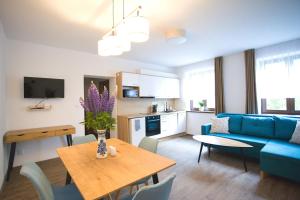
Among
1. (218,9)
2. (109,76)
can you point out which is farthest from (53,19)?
(218,9)

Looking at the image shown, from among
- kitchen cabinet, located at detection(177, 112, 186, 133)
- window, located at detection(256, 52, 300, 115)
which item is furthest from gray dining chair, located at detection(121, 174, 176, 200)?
kitchen cabinet, located at detection(177, 112, 186, 133)

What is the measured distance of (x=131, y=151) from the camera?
1.75 m

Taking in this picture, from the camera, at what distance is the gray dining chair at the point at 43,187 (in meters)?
1.11

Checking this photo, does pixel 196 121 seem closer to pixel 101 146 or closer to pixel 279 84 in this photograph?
pixel 279 84

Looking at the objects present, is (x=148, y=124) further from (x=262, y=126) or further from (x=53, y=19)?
(x=53, y=19)

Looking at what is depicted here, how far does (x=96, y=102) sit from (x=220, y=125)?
10.8ft

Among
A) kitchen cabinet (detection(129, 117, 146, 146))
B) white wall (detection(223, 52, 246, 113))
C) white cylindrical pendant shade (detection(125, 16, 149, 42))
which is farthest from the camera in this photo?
white wall (detection(223, 52, 246, 113))

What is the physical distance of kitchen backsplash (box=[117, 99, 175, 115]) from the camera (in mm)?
4506

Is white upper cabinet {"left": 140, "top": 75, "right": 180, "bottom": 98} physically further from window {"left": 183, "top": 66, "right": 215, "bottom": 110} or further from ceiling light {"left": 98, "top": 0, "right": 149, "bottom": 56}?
ceiling light {"left": 98, "top": 0, "right": 149, "bottom": 56}

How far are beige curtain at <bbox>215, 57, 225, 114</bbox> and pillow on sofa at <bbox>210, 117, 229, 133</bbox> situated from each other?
710mm

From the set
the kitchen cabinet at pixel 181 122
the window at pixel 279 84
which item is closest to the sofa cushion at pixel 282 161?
the window at pixel 279 84

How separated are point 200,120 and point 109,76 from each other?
10.7ft

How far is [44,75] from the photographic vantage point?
10.8ft

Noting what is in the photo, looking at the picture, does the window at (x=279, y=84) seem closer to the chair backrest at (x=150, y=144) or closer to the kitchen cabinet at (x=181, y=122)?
the kitchen cabinet at (x=181, y=122)
